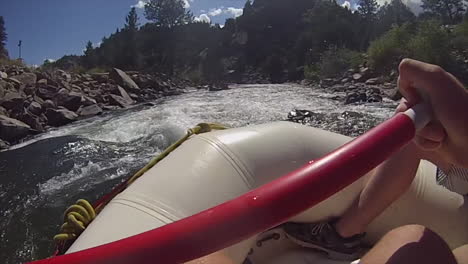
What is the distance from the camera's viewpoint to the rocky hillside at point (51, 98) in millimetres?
5397

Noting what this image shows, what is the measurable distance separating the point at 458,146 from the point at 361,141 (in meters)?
0.30

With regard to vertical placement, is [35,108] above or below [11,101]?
below

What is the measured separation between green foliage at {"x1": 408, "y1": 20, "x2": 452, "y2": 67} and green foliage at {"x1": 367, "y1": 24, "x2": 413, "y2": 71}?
79 cm

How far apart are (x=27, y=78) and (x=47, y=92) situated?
91cm

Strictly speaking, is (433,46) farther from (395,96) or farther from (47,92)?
(47,92)

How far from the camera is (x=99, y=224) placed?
2.61 ft

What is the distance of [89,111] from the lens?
6926mm

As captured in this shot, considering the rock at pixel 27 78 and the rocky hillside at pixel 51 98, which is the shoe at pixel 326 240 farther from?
the rock at pixel 27 78

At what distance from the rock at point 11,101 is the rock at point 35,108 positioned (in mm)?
151

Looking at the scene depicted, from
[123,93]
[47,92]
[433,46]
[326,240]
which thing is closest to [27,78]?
Answer: [47,92]

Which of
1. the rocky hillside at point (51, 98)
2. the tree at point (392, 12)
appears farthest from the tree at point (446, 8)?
the rocky hillside at point (51, 98)

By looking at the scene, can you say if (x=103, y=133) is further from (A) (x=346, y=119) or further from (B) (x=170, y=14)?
(B) (x=170, y=14)

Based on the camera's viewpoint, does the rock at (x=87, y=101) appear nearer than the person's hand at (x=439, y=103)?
No

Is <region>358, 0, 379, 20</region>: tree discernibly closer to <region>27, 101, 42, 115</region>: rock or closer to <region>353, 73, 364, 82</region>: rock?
<region>353, 73, 364, 82</region>: rock
